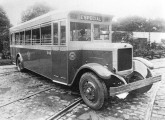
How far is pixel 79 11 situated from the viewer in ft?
17.1

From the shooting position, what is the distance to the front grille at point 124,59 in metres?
4.84

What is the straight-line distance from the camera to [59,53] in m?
5.58

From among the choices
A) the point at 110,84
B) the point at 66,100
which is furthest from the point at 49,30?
the point at 110,84

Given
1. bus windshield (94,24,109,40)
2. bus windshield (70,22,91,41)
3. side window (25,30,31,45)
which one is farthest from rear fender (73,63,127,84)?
side window (25,30,31,45)

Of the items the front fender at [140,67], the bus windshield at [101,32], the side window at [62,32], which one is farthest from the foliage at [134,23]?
the side window at [62,32]

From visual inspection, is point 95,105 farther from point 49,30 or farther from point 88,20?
point 49,30

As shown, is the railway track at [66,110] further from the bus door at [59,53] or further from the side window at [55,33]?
the side window at [55,33]

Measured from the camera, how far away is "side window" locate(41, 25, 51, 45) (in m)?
6.12

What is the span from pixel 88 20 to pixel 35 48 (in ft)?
9.09

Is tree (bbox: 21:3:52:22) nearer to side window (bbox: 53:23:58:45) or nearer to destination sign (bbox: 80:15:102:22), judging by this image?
side window (bbox: 53:23:58:45)

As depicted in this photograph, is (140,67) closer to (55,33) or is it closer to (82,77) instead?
(82,77)

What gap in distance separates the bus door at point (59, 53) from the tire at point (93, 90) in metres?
0.91

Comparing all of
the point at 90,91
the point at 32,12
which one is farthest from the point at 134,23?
the point at 90,91

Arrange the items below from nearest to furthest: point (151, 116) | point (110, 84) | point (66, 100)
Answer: point (151, 116) → point (110, 84) → point (66, 100)
